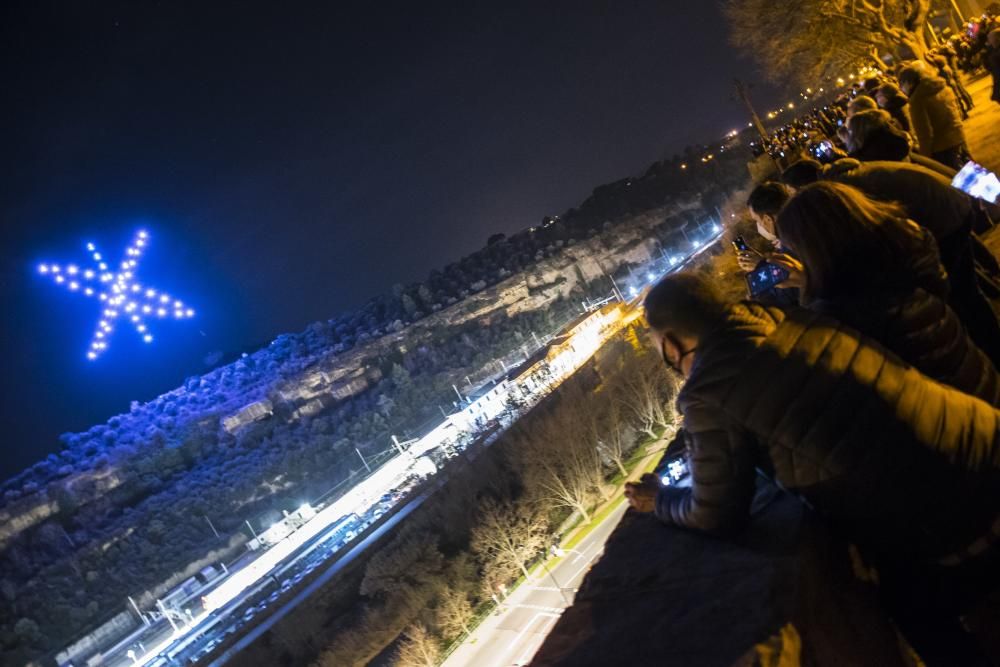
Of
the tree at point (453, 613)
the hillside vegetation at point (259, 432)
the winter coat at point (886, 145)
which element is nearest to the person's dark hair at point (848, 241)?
the winter coat at point (886, 145)

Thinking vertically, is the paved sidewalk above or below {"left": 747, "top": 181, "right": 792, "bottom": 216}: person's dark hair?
below

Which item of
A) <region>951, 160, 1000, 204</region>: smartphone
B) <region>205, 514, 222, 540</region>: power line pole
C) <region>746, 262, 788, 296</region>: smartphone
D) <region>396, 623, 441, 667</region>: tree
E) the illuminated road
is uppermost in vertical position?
<region>746, 262, 788, 296</region>: smartphone

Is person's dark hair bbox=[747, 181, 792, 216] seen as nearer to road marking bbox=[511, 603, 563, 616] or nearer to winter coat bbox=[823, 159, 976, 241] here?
winter coat bbox=[823, 159, 976, 241]

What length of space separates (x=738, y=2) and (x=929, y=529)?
94.5ft

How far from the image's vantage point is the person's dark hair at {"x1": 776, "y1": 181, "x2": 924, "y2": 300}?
2184 mm

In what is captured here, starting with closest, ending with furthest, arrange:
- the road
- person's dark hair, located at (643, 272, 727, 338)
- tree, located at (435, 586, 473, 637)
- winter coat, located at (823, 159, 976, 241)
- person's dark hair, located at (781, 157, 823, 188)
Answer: person's dark hair, located at (643, 272, 727, 338)
winter coat, located at (823, 159, 976, 241)
person's dark hair, located at (781, 157, 823, 188)
the road
tree, located at (435, 586, 473, 637)

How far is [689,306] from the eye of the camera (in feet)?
5.83

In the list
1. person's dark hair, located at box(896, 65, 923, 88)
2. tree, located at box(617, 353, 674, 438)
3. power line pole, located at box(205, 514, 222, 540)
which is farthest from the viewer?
power line pole, located at box(205, 514, 222, 540)

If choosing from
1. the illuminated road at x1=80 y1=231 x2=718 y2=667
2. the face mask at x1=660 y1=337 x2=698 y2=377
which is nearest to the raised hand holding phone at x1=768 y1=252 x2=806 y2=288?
the face mask at x1=660 y1=337 x2=698 y2=377

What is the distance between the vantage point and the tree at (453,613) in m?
29.2

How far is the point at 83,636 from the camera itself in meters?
37.4

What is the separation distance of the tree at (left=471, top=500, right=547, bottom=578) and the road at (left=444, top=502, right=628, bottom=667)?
1176 mm

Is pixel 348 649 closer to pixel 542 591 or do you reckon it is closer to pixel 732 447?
pixel 542 591

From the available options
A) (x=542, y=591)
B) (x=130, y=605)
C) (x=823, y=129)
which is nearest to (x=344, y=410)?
(x=130, y=605)
